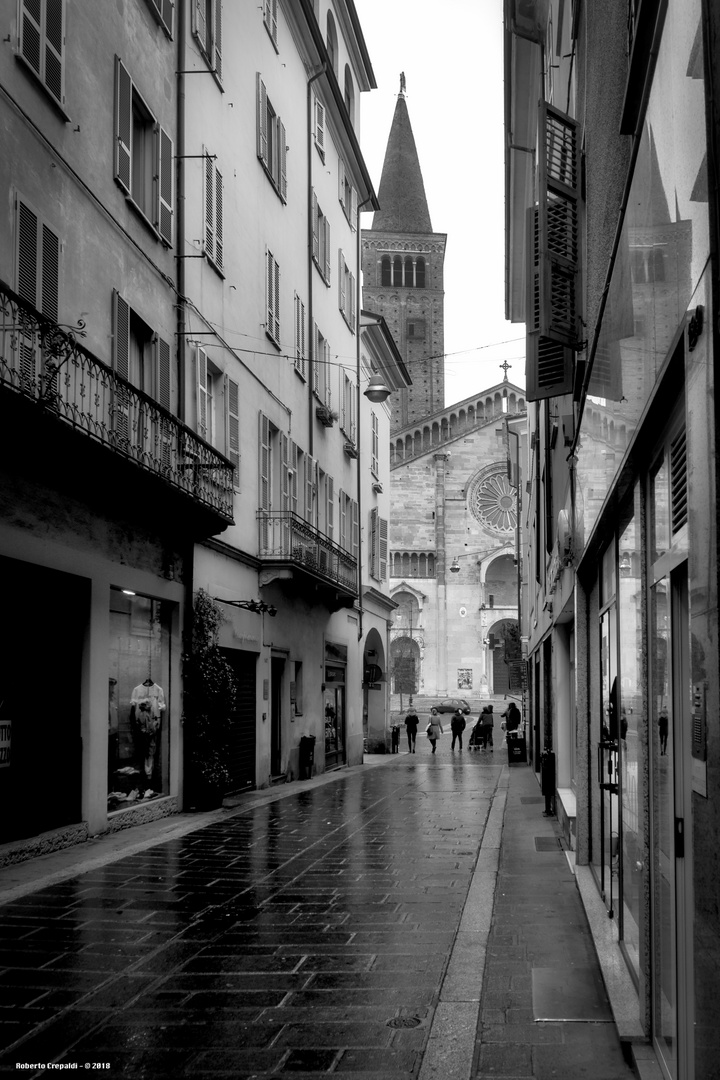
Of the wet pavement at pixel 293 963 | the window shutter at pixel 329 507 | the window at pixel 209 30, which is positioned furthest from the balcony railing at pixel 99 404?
the window shutter at pixel 329 507

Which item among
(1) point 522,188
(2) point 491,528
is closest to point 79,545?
(1) point 522,188

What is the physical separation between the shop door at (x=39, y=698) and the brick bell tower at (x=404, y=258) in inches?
3352

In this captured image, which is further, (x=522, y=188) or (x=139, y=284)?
(x=522, y=188)

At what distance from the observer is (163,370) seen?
15219mm

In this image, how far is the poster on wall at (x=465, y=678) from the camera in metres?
73.7

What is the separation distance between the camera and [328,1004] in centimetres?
604

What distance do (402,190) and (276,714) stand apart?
8196 cm

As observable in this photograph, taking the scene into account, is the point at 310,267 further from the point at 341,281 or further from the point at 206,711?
the point at 206,711

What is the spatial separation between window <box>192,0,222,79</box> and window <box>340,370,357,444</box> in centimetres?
1218

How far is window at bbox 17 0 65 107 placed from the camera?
36.7 feet

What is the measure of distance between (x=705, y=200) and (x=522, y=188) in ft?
78.6

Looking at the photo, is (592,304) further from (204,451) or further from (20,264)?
(204,451)

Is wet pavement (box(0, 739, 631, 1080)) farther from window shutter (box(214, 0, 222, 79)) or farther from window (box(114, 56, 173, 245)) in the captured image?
window shutter (box(214, 0, 222, 79))

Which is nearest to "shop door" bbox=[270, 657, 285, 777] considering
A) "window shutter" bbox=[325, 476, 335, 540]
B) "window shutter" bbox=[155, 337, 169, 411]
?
"window shutter" bbox=[325, 476, 335, 540]
